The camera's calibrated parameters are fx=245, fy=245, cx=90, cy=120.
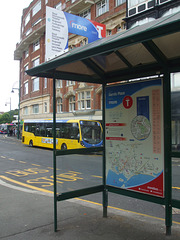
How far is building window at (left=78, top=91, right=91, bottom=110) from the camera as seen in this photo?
3027 centimetres

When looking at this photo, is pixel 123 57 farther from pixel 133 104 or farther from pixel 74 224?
pixel 74 224

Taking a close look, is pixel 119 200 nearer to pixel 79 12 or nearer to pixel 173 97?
pixel 173 97

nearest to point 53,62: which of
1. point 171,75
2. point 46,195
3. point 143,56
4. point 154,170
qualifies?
point 143,56

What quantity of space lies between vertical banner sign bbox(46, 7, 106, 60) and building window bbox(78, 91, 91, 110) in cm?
1275

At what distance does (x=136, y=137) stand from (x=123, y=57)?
1.38m

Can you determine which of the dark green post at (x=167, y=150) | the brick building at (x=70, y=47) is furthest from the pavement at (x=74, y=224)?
the brick building at (x=70, y=47)

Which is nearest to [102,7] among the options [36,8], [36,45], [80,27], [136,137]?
[80,27]

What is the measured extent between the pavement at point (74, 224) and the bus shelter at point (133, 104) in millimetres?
234

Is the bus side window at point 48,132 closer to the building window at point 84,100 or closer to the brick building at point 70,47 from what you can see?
the brick building at point 70,47

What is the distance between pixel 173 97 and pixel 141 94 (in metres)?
0.59

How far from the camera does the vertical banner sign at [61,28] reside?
1661 cm

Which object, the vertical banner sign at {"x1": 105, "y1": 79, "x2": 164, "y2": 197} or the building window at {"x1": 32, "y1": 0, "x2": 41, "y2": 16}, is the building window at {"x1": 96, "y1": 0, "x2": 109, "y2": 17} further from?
the vertical banner sign at {"x1": 105, "y1": 79, "x2": 164, "y2": 197}

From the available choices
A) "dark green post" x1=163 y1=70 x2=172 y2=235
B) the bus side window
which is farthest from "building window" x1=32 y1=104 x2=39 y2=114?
"dark green post" x1=163 y1=70 x2=172 y2=235

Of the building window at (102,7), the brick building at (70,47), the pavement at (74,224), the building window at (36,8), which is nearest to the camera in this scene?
the pavement at (74,224)
